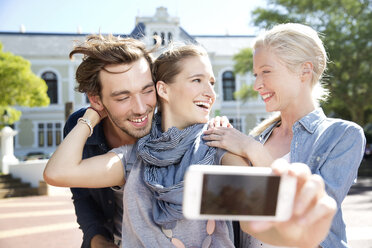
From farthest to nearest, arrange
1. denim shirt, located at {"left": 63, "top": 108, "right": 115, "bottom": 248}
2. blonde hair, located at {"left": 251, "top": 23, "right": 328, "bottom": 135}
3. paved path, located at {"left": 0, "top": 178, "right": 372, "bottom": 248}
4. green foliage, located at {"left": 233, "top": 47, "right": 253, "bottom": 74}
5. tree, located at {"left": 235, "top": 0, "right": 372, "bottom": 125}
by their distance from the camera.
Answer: green foliage, located at {"left": 233, "top": 47, "right": 253, "bottom": 74}
tree, located at {"left": 235, "top": 0, "right": 372, "bottom": 125}
paved path, located at {"left": 0, "top": 178, "right": 372, "bottom": 248}
denim shirt, located at {"left": 63, "top": 108, "right": 115, "bottom": 248}
blonde hair, located at {"left": 251, "top": 23, "right": 328, "bottom": 135}

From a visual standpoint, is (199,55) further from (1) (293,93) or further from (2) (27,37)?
(2) (27,37)

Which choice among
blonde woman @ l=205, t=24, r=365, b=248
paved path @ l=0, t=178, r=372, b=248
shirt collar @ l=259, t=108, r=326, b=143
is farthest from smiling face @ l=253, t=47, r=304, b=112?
paved path @ l=0, t=178, r=372, b=248

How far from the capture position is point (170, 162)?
1.93 meters

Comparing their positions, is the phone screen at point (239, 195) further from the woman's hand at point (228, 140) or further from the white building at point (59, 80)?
the white building at point (59, 80)

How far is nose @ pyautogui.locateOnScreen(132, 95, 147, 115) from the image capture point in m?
2.19

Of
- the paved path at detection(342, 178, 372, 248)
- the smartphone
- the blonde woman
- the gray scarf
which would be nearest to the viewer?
the smartphone

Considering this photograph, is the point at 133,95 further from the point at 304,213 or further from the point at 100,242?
the point at 304,213

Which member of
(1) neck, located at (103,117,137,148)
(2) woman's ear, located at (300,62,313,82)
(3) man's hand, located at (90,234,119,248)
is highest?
(2) woman's ear, located at (300,62,313,82)

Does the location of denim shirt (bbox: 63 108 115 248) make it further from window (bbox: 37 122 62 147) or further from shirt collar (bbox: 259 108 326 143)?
window (bbox: 37 122 62 147)

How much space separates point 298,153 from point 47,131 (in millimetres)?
36155

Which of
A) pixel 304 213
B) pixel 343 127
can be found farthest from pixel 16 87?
pixel 304 213

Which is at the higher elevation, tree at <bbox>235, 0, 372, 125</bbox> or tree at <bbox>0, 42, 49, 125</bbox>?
tree at <bbox>235, 0, 372, 125</bbox>

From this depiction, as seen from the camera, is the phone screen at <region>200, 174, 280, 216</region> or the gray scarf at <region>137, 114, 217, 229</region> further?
the gray scarf at <region>137, 114, 217, 229</region>

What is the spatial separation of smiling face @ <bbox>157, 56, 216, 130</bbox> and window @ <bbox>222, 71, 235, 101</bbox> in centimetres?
3711
